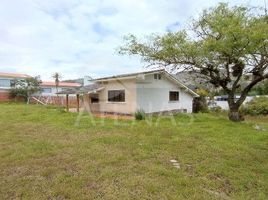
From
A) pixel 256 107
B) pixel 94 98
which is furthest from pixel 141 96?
pixel 256 107

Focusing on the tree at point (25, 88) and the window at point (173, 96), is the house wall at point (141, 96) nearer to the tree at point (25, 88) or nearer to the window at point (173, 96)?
the window at point (173, 96)

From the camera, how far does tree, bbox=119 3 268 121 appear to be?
41.7 feet

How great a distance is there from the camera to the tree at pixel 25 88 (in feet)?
106

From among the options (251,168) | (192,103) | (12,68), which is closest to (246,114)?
Answer: (192,103)

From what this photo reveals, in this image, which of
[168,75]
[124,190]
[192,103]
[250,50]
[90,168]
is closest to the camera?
[124,190]

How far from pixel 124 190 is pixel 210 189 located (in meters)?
1.65

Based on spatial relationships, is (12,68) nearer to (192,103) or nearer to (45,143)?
(192,103)

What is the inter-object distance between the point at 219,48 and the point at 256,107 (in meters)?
13.7

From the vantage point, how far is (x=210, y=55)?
13961 mm

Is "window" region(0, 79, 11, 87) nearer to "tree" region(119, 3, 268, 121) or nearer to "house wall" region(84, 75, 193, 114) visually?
"house wall" region(84, 75, 193, 114)

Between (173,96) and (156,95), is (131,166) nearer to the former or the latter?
(156,95)

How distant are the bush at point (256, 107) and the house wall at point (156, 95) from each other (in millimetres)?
7385

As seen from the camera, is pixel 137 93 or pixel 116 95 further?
pixel 116 95

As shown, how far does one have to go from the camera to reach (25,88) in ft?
107
